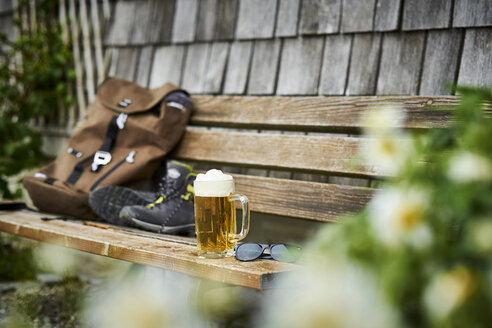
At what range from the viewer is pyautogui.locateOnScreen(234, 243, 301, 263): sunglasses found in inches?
56.5

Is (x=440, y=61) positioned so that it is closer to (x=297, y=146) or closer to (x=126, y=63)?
(x=297, y=146)

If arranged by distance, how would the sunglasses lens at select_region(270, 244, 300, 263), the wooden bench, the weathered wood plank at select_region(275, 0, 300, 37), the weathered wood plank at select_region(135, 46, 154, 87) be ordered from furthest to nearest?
the weathered wood plank at select_region(135, 46, 154, 87), the weathered wood plank at select_region(275, 0, 300, 37), the wooden bench, the sunglasses lens at select_region(270, 244, 300, 263)

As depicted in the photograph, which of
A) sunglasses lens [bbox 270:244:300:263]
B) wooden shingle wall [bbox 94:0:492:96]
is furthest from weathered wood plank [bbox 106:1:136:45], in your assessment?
sunglasses lens [bbox 270:244:300:263]

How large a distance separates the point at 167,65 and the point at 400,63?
4.41 ft

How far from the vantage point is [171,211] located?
203 cm

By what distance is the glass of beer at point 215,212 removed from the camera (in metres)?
1.44

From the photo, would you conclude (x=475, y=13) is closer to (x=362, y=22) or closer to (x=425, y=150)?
(x=362, y=22)

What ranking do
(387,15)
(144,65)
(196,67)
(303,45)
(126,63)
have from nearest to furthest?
(387,15) → (303,45) → (196,67) → (144,65) → (126,63)

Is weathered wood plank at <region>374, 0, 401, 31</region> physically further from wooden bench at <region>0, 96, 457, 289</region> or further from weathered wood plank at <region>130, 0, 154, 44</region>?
weathered wood plank at <region>130, 0, 154, 44</region>

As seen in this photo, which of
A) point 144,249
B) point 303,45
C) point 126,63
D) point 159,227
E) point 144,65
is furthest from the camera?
point 126,63

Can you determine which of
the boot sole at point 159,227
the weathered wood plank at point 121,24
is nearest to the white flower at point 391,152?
the boot sole at point 159,227

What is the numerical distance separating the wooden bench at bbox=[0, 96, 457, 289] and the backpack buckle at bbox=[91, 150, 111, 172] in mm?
284

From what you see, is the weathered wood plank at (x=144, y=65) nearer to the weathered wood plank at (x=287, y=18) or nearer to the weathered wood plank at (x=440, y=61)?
the weathered wood plank at (x=287, y=18)

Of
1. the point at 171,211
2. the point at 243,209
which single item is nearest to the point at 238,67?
the point at 171,211
